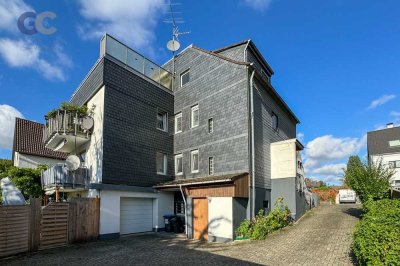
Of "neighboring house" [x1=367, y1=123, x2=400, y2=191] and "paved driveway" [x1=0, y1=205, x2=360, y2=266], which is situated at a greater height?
"neighboring house" [x1=367, y1=123, x2=400, y2=191]

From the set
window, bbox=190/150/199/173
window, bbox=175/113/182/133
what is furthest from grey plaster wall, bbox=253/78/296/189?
window, bbox=175/113/182/133

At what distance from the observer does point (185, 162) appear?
18859mm

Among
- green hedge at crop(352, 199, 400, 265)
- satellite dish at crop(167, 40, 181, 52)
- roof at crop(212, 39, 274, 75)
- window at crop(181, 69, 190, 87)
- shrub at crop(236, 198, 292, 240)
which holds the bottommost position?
shrub at crop(236, 198, 292, 240)

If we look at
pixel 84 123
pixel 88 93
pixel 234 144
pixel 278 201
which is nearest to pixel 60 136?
pixel 84 123

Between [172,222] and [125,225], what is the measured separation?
269 centimetres

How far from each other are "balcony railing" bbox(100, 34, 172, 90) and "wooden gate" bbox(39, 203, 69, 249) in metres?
8.38

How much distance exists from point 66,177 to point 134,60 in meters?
→ 7.88

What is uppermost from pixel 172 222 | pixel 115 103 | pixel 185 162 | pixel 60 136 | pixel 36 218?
pixel 115 103

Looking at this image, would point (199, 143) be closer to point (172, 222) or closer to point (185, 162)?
point (185, 162)

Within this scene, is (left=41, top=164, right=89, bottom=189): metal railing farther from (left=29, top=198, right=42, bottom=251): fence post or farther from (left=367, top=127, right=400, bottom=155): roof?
(left=367, top=127, right=400, bottom=155): roof

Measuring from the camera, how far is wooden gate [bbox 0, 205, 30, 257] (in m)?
11.0

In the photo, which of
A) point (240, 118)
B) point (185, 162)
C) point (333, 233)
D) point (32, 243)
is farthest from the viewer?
point (185, 162)

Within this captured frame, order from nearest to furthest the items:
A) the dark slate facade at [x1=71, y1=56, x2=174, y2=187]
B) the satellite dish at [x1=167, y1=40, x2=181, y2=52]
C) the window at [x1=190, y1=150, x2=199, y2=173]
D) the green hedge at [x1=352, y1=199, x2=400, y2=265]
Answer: the green hedge at [x1=352, y1=199, x2=400, y2=265], the dark slate facade at [x1=71, y1=56, x2=174, y2=187], the window at [x1=190, y1=150, x2=199, y2=173], the satellite dish at [x1=167, y1=40, x2=181, y2=52]

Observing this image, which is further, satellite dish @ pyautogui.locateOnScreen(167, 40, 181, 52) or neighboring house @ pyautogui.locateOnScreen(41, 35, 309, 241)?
satellite dish @ pyautogui.locateOnScreen(167, 40, 181, 52)
